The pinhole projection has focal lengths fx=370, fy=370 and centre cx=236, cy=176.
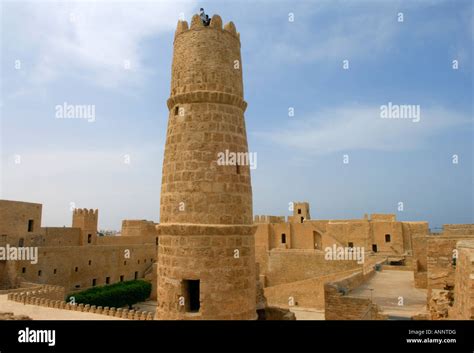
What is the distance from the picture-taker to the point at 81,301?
29.8 m

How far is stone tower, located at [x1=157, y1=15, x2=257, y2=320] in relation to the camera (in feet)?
21.4

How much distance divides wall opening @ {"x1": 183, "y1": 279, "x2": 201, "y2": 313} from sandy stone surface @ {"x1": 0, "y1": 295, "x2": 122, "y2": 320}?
49.4ft

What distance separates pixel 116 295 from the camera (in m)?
32.9

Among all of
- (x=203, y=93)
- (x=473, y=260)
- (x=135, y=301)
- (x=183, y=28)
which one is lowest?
(x=135, y=301)

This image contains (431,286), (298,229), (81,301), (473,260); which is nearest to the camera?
(473,260)

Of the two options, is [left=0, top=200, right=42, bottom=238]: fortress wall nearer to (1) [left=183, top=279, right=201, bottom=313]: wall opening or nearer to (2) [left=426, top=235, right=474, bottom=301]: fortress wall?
(1) [left=183, top=279, right=201, bottom=313]: wall opening

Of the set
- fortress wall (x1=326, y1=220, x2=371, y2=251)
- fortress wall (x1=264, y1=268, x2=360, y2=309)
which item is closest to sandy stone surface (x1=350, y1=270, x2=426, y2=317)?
fortress wall (x1=264, y1=268, x2=360, y2=309)

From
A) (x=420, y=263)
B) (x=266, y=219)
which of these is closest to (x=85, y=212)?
(x=266, y=219)

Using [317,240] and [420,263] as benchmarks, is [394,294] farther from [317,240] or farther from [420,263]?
[317,240]

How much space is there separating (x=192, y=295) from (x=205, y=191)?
196cm
